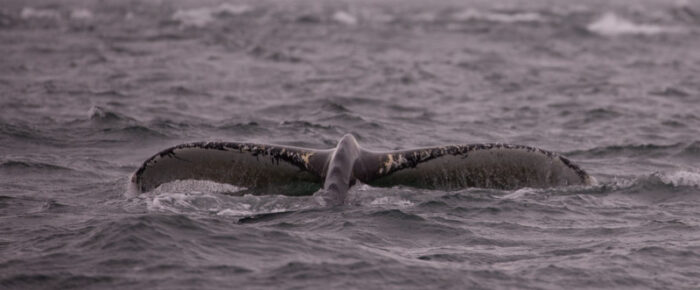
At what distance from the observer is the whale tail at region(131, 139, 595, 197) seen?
Answer: 11.4 metres

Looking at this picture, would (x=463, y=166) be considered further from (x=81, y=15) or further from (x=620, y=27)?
(x=81, y=15)

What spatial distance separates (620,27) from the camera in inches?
2089

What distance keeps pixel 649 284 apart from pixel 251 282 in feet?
11.4

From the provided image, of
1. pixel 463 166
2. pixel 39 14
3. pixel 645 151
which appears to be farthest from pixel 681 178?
pixel 39 14

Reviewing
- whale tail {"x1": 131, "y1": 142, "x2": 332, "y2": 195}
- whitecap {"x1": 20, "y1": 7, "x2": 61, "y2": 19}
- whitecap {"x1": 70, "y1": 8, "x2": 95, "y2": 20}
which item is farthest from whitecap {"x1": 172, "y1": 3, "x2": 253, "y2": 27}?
whale tail {"x1": 131, "y1": 142, "x2": 332, "y2": 195}

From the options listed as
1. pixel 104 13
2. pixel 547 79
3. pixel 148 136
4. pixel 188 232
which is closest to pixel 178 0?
pixel 104 13

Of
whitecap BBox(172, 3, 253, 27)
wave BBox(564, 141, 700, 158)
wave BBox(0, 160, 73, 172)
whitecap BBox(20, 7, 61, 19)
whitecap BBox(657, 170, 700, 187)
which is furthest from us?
whitecap BBox(20, 7, 61, 19)

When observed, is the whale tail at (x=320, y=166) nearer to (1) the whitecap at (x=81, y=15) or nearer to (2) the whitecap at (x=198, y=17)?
(2) the whitecap at (x=198, y=17)

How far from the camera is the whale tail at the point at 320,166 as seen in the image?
11.4m

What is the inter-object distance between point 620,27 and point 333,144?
39.4 m

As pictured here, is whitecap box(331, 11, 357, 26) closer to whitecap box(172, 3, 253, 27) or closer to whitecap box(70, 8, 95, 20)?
whitecap box(172, 3, 253, 27)

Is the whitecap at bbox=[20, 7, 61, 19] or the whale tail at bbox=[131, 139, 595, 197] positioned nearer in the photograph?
the whale tail at bbox=[131, 139, 595, 197]

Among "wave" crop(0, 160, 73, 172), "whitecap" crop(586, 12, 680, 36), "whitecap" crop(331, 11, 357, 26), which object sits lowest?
"wave" crop(0, 160, 73, 172)

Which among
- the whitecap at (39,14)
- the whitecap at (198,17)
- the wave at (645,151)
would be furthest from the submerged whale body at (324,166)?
the whitecap at (39,14)
